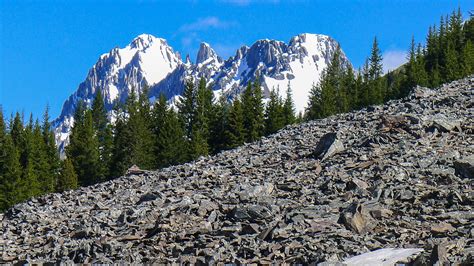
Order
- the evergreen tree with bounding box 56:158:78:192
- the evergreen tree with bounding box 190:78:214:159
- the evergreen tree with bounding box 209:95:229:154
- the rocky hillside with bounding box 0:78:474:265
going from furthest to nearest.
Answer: the evergreen tree with bounding box 190:78:214:159 → the evergreen tree with bounding box 209:95:229:154 → the evergreen tree with bounding box 56:158:78:192 → the rocky hillside with bounding box 0:78:474:265

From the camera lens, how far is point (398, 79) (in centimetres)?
10225

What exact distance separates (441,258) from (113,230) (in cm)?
1461

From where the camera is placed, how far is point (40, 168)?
79.0 meters

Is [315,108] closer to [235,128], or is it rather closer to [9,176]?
[235,128]

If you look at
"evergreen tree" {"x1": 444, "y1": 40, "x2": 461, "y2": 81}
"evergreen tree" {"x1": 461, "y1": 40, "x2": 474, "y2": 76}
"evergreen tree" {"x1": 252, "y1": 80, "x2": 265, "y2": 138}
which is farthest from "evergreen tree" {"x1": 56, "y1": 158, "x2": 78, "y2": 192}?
"evergreen tree" {"x1": 461, "y1": 40, "x2": 474, "y2": 76}

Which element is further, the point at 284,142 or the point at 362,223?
the point at 284,142

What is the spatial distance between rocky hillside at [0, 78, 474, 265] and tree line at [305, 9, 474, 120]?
164 feet

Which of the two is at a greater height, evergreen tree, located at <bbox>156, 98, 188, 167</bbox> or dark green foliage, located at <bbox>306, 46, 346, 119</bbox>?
dark green foliage, located at <bbox>306, 46, 346, 119</bbox>

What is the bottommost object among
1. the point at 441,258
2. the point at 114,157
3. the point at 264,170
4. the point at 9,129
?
the point at 441,258

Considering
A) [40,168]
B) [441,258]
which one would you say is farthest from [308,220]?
[40,168]

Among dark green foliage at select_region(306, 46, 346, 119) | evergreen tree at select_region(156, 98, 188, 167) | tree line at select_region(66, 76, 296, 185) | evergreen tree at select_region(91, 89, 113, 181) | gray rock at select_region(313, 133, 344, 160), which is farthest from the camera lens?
dark green foliage at select_region(306, 46, 346, 119)

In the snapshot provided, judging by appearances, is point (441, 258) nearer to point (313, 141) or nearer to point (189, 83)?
point (313, 141)

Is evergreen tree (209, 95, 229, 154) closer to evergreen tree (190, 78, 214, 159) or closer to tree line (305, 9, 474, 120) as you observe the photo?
evergreen tree (190, 78, 214, 159)

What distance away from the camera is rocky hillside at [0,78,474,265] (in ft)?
60.6
